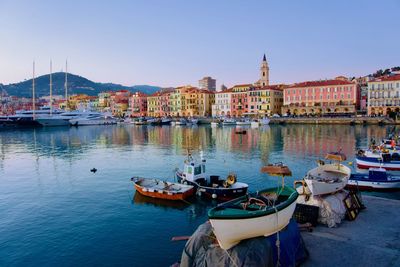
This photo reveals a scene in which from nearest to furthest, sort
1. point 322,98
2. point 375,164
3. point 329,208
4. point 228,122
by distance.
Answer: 1. point 329,208
2. point 375,164
3. point 228,122
4. point 322,98

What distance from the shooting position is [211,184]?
68.8 feet

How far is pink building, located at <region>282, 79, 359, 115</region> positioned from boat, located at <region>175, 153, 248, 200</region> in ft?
285

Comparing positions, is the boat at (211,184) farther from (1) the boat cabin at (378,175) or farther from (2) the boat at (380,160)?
(2) the boat at (380,160)

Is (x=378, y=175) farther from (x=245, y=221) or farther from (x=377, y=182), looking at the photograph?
(x=245, y=221)

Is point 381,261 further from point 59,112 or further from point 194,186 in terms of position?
point 59,112

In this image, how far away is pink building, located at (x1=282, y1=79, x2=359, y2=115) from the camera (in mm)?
97438

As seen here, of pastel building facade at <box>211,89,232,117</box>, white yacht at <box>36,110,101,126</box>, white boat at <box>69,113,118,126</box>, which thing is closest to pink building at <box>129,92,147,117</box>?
white boat at <box>69,113,118,126</box>

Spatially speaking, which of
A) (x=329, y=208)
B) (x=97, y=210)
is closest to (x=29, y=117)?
(x=97, y=210)

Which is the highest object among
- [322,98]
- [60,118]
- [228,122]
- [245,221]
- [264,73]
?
[264,73]

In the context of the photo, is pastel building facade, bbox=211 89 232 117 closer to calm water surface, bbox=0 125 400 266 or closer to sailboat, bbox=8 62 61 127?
sailboat, bbox=8 62 61 127

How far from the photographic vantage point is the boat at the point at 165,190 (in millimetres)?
20047

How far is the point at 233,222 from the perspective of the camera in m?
8.05

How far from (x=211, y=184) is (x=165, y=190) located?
2916 mm

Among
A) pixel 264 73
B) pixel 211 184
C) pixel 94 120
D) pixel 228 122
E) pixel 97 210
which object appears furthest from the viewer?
pixel 264 73
